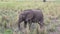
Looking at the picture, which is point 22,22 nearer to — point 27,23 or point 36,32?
point 27,23

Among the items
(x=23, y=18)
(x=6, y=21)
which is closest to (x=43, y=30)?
(x=23, y=18)

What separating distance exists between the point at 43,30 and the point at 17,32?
0.73 meters

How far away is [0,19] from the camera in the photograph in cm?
855

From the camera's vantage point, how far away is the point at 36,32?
21.9 ft

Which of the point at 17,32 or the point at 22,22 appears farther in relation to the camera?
the point at 22,22

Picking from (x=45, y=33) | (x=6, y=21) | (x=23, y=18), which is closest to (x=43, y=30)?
(x=45, y=33)

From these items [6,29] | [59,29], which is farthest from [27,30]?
[59,29]

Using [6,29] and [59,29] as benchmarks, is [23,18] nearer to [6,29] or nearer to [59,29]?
[6,29]

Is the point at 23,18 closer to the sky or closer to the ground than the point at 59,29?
closer to the sky

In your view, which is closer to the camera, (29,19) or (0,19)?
(29,19)

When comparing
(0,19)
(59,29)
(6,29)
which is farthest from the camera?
(0,19)

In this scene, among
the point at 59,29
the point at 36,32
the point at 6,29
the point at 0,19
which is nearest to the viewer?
the point at 36,32

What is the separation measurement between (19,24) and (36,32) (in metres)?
0.62

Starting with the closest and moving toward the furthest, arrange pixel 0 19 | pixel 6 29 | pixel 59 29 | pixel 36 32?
pixel 36 32 → pixel 6 29 → pixel 59 29 → pixel 0 19
